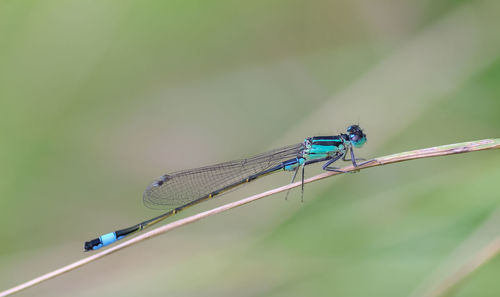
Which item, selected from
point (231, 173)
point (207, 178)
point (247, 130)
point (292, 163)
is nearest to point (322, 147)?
point (292, 163)

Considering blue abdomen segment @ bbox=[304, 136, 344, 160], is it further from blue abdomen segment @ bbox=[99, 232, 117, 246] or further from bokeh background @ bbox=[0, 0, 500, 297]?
blue abdomen segment @ bbox=[99, 232, 117, 246]

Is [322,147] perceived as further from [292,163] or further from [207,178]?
[207,178]

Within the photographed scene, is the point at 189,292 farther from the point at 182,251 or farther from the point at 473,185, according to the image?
the point at 473,185

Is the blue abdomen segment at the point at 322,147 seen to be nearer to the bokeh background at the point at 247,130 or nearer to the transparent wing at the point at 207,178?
the transparent wing at the point at 207,178

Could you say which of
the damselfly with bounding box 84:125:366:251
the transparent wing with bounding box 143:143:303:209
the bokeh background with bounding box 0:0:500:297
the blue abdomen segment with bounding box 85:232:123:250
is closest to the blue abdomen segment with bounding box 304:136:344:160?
the damselfly with bounding box 84:125:366:251

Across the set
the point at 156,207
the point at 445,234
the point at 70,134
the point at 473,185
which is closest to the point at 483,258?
the point at 445,234

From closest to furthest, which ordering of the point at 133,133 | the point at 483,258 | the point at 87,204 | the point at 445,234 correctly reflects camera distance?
the point at 483,258, the point at 445,234, the point at 87,204, the point at 133,133

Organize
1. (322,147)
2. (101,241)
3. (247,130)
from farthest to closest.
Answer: (247,130) → (322,147) → (101,241)
